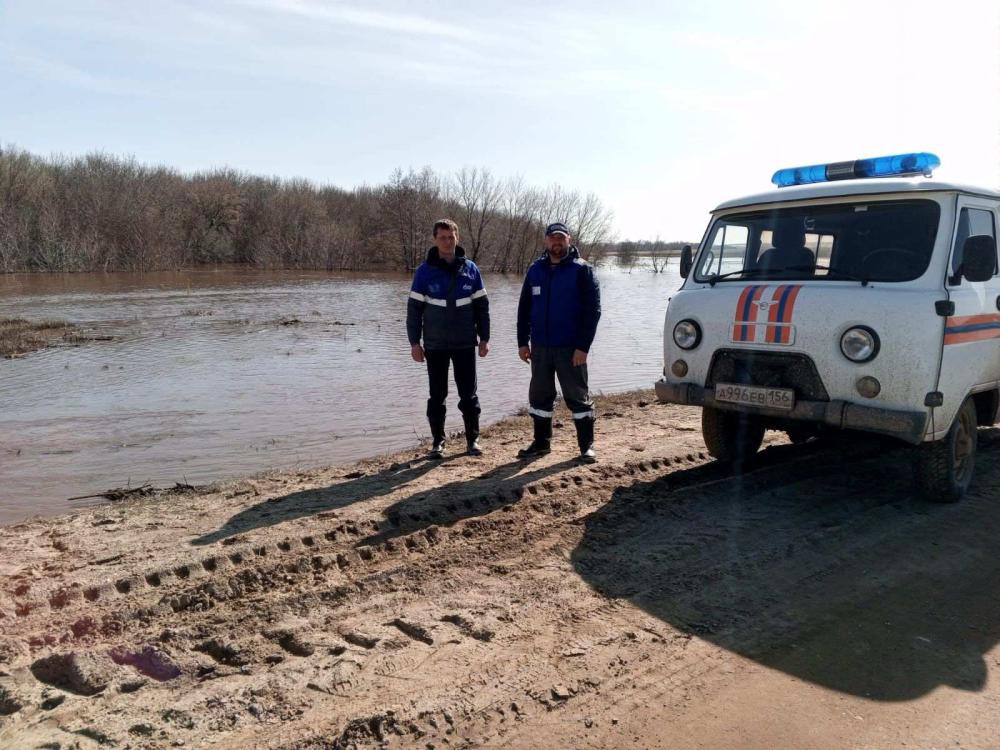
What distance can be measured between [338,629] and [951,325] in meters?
4.29

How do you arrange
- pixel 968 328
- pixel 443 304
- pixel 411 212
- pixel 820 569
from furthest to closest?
pixel 411 212 → pixel 443 304 → pixel 968 328 → pixel 820 569

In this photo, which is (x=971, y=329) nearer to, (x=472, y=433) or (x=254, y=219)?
(x=472, y=433)

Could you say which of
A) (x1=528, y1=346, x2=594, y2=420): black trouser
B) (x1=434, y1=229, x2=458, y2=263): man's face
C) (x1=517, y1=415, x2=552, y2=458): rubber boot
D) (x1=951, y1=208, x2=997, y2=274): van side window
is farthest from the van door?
(x1=434, y1=229, x2=458, y2=263): man's face

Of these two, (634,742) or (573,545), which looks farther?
(573,545)

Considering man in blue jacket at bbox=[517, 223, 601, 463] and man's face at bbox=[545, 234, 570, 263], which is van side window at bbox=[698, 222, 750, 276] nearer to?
man in blue jacket at bbox=[517, 223, 601, 463]

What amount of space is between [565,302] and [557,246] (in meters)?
0.49

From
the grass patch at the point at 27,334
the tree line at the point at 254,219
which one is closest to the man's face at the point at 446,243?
the grass patch at the point at 27,334

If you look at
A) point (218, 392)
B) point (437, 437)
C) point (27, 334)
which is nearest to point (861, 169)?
point (437, 437)

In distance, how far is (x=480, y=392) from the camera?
11828 millimetres

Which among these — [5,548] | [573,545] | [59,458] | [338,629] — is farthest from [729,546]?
[59,458]

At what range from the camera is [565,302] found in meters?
6.28

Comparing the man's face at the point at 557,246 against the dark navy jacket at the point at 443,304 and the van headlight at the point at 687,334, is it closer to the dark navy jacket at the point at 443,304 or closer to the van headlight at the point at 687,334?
the dark navy jacket at the point at 443,304

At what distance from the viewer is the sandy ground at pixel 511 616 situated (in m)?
2.85

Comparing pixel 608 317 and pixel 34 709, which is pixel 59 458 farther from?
pixel 608 317
